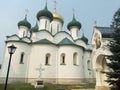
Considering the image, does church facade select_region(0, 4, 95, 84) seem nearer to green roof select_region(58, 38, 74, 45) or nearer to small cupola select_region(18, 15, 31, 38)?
green roof select_region(58, 38, 74, 45)

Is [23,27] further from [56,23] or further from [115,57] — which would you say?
[115,57]

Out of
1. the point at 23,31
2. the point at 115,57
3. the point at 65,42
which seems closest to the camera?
the point at 115,57

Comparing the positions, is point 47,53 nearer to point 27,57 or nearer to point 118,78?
point 27,57

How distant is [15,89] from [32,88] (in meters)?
1.64

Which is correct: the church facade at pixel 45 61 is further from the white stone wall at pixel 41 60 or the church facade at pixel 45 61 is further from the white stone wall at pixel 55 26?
the white stone wall at pixel 55 26

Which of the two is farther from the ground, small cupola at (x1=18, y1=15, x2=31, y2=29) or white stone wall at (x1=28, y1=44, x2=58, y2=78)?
small cupola at (x1=18, y1=15, x2=31, y2=29)

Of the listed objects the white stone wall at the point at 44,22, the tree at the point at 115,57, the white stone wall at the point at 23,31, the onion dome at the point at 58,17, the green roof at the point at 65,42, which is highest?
the onion dome at the point at 58,17

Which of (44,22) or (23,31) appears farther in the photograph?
(23,31)

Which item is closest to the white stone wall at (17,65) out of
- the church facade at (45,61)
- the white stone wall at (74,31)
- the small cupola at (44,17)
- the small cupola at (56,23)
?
the church facade at (45,61)

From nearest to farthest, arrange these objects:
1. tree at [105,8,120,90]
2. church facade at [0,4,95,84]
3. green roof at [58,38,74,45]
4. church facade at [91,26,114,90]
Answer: tree at [105,8,120,90] < church facade at [91,26,114,90] < church facade at [0,4,95,84] < green roof at [58,38,74,45]

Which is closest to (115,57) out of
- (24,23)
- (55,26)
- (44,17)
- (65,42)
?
(65,42)

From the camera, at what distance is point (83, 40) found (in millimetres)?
31500

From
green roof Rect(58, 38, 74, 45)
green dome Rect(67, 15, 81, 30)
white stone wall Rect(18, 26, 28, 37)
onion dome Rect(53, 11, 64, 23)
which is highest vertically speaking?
onion dome Rect(53, 11, 64, 23)

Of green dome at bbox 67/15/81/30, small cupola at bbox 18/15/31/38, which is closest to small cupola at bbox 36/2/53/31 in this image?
small cupola at bbox 18/15/31/38
